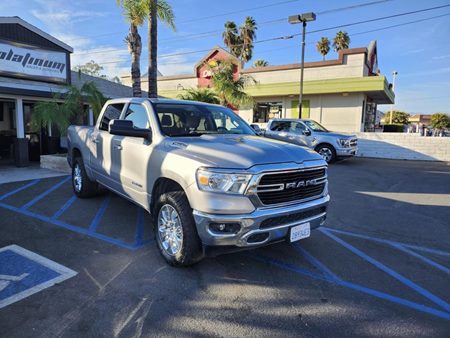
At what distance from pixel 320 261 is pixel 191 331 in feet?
6.80

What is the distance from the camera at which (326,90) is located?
20.7 meters

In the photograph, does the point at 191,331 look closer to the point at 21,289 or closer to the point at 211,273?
the point at 211,273

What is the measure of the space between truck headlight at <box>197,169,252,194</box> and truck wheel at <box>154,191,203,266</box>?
0.43 metres

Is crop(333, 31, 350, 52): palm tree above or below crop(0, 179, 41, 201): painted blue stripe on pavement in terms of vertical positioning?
above

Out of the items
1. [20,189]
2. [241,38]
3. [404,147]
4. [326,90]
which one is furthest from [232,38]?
[20,189]

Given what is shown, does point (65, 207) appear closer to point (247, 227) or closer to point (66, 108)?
point (247, 227)

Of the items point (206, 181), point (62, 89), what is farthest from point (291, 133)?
point (206, 181)

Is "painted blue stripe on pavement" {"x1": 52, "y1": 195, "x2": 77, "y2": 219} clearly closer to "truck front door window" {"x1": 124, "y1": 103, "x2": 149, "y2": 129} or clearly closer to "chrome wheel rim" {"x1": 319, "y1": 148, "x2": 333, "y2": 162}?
"truck front door window" {"x1": 124, "y1": 103, "x2": 149, "y2": 129}

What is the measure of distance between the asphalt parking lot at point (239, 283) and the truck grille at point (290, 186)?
96cm

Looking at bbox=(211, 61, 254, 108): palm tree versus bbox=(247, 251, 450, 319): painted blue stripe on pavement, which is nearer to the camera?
bbox=(247, 251, 450, 319): painted blue stripe on pavement

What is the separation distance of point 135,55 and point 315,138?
8.19 meters

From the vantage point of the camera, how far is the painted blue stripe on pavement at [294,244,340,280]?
3.78 meters

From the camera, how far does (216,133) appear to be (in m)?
4.67

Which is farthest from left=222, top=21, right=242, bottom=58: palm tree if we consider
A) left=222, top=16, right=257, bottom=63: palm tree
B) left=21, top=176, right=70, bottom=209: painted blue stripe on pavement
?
left=21, top=176, right=70, bottom=209: painted blue stripe on pavement
